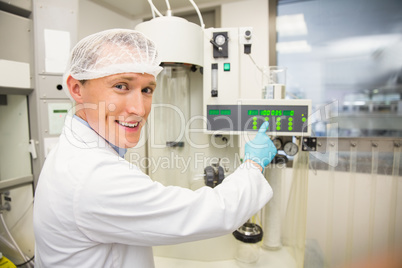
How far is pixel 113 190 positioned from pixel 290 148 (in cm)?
76

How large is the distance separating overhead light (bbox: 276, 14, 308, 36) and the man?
1498 mm

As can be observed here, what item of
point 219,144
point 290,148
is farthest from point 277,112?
point 219,144

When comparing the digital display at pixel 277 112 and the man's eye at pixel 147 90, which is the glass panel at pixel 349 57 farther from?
the man's eye at pixel 147 90

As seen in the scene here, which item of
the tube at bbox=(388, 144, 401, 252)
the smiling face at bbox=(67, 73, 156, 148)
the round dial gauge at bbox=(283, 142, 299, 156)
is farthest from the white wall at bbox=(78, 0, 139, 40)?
the tube at bbox=(388, 144, 401, 252)

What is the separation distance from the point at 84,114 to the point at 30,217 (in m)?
0.99

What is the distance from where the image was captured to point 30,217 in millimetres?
1336

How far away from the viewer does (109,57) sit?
66 centimetres

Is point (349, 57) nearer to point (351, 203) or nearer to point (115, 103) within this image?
point (351, 203)

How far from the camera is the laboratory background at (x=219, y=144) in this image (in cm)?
97

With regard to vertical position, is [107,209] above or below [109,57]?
below

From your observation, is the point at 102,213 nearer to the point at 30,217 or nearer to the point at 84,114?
the point at 84,114

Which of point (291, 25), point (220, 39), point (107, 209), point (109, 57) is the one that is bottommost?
point (107, 209)

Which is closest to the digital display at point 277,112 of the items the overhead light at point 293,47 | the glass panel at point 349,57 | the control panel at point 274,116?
the control panel at point 274,116

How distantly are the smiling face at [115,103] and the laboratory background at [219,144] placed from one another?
1.13ft
